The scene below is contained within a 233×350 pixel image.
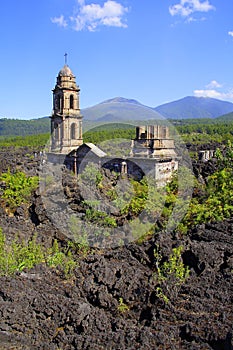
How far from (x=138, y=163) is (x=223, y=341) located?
2282 cm

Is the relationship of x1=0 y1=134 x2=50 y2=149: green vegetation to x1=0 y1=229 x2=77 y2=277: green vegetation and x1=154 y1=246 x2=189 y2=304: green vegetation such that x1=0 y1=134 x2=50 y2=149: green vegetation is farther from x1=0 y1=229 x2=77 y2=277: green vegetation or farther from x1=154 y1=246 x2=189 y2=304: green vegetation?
x1=154 y1=246 x2=189 y2=304: green vegetation

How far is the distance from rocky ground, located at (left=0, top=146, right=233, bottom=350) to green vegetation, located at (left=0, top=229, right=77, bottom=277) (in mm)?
511

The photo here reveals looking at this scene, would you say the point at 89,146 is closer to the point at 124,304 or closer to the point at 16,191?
the point at 16,191

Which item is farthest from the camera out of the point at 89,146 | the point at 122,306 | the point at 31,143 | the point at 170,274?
the point at 31,143

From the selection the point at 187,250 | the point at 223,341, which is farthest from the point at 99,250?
the point at 223,341

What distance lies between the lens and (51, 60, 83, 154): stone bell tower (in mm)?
35844

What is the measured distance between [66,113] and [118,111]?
5.19 meters

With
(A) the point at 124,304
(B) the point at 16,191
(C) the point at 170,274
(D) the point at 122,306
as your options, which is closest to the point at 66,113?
(B) the point at 16,191

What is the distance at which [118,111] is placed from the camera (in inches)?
1341

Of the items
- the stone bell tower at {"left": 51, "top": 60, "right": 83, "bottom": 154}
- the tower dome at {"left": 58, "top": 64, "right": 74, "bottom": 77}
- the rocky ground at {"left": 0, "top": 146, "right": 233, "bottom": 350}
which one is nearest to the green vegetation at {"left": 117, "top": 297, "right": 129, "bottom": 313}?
the rocky ground at {"left": 0, "top": 146, "right": 233, "bottom": 350}

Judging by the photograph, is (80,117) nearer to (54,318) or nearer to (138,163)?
(138,163)

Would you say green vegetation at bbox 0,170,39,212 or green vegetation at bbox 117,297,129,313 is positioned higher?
green vegetation at bbox 0,170,39,212

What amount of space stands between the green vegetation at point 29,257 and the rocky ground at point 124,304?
51 cm

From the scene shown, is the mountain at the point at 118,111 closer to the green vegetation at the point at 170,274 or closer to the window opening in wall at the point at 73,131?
the window opening in wall at the point at 73,131
